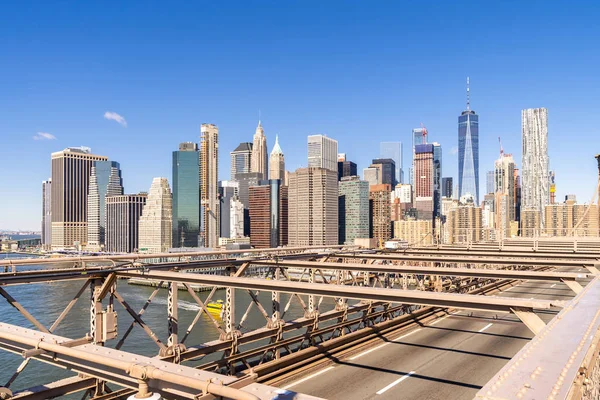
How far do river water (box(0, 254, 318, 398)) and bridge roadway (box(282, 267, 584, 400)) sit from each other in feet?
102

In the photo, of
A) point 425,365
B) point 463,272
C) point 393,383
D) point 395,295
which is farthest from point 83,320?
point 395,295

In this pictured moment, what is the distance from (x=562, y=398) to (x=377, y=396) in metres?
15.3

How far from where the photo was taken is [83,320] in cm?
7412

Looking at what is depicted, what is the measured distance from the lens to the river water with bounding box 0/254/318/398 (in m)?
47.7

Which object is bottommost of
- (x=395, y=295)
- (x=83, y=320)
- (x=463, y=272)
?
(x=83, y=320)

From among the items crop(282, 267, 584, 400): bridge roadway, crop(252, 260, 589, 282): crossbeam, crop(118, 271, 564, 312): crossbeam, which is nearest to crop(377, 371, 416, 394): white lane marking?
crop(282, 267, 584, 400): bridge roadway

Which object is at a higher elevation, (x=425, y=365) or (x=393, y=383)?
(x=393, y=383)

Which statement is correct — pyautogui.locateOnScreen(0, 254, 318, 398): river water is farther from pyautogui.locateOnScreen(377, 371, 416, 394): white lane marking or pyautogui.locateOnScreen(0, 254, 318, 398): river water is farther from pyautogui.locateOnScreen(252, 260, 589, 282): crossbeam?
pyautogui.locateOnScreen(377, 371, 416, 394): white lane marking

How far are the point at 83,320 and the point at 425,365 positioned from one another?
67.4 metres

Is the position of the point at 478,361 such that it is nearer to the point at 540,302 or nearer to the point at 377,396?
the point at 377,396

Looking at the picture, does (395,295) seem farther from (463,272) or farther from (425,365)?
(425,365)

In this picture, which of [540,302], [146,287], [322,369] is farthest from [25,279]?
[146,287]

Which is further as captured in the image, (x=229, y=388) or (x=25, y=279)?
(x=25, y=279)

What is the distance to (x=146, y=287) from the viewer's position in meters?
136
